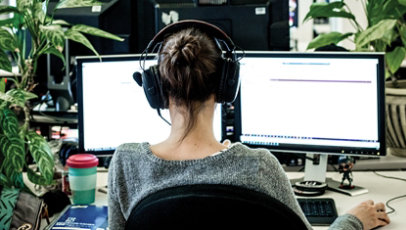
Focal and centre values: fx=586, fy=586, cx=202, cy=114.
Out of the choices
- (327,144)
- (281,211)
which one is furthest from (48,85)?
(281,211)

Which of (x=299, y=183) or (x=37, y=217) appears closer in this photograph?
(x=37, y=217)

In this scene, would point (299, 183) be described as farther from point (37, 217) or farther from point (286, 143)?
point (37, 217)

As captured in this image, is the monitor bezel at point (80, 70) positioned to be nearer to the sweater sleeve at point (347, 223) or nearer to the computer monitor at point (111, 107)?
the computer monitor at point (111, 107)

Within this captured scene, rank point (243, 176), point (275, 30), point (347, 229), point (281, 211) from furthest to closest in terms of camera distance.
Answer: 1. point (275, 30)
2. point (347, 229)
3. point (243, 176)
4. point (281, 211)

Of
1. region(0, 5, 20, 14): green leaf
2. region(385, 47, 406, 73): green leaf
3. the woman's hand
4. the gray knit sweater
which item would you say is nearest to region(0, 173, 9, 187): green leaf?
region(0, 5, 20, 14): green leaf

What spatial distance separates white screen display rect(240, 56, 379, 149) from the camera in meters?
1.84

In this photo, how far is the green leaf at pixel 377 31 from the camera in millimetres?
2102

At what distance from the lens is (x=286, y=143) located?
1933mm

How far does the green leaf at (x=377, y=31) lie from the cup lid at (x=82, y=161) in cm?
108

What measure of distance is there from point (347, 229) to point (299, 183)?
507 mm

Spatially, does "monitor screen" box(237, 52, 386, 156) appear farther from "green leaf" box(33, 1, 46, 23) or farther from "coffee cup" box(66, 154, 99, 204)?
"green leaf" box(33, 1, 46, 23)

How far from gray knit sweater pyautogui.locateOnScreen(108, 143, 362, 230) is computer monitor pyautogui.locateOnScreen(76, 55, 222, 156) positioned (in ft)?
2.25

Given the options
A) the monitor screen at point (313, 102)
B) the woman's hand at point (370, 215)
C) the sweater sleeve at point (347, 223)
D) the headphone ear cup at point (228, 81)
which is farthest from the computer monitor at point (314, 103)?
the headphone ear cup at point (228, 81)

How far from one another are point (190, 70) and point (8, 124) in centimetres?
74
